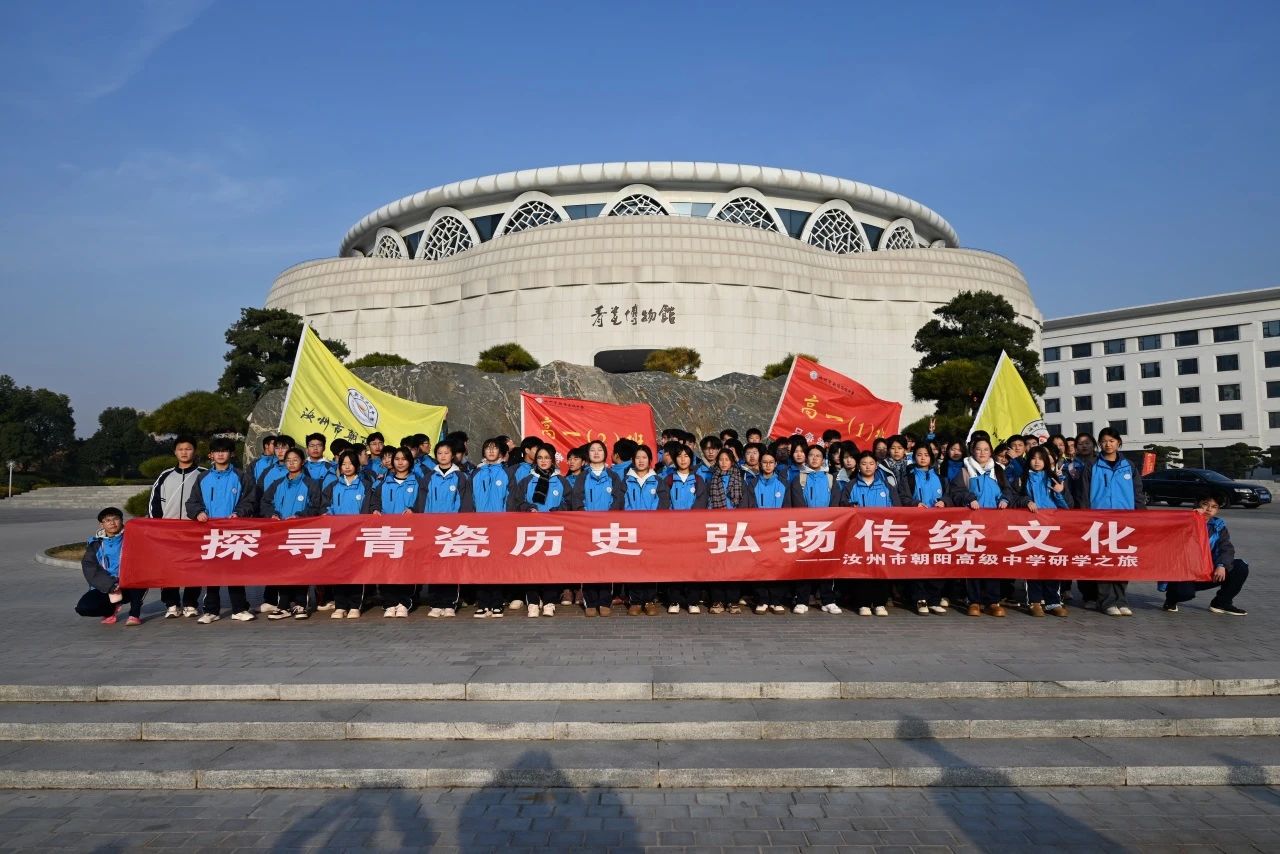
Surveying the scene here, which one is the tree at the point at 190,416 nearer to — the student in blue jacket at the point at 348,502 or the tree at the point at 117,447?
the student in blue jacket at the point at 348,502

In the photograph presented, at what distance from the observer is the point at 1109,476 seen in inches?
310

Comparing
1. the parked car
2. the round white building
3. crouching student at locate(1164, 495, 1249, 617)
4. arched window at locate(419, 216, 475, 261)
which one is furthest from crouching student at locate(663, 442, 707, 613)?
arched window at locate(419, 216, 475, 261)

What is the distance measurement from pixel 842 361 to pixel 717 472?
3434 cm

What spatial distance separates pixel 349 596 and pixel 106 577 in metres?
2.10

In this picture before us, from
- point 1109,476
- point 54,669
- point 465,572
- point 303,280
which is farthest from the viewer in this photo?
point 303,280

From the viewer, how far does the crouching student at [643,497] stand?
770 cm

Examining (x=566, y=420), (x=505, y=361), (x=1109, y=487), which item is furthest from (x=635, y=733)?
(x=505, y=361)

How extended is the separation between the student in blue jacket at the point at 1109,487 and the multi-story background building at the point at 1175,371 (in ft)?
192

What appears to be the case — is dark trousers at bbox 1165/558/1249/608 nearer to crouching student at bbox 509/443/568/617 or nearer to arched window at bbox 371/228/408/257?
crouching student at bbox 509/443/568/617

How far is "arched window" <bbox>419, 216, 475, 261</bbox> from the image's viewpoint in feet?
169

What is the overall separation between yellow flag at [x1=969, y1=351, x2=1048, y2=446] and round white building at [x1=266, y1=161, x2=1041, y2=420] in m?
25.9

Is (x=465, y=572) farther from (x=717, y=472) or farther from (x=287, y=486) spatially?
(x=717, y=472)

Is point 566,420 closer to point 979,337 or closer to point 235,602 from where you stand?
point 235,602

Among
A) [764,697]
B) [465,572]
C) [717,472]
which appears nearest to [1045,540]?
[717,472]
